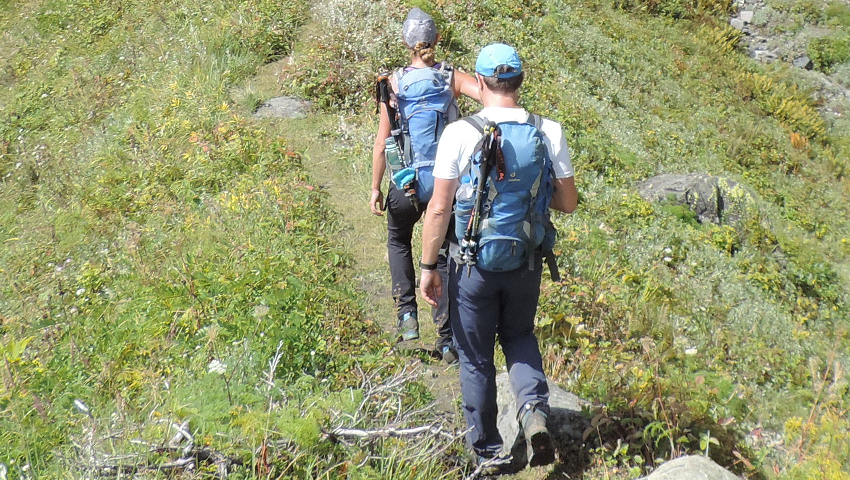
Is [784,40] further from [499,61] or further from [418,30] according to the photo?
[499,61]

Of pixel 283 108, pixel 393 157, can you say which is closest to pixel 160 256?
pixel 393 157

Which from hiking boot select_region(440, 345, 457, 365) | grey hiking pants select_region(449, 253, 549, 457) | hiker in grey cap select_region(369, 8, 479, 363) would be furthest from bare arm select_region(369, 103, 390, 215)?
grey hiking pants select_region(449, 253, 549, 457)

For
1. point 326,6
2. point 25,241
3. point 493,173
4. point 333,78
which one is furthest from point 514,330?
point 326,6

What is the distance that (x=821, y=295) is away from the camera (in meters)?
8.49

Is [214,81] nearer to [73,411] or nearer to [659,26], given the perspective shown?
[73,411]

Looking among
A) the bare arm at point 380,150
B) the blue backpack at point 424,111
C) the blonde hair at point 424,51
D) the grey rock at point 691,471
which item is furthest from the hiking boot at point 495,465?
the blonde hair at point 424,51

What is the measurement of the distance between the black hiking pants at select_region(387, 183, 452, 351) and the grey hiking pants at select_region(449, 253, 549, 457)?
81 cm

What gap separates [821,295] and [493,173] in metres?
7.10

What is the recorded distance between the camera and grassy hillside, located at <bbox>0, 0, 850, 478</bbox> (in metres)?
3.79

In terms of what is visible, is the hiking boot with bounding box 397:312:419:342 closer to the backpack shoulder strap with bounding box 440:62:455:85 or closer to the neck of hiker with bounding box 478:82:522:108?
the backpack shoulder strap with bounding box 440:62:455:85

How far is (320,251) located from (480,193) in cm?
325

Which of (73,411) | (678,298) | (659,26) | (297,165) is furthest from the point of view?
(659,26)

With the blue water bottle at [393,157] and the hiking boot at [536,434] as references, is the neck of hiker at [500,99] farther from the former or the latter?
the hiking boot at [536,434]

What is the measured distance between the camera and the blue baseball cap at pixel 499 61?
128 inches
